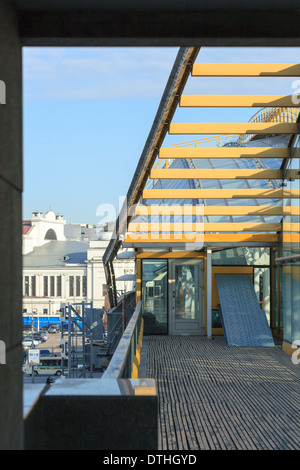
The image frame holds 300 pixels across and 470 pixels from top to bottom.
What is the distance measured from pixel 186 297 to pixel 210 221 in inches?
93.5

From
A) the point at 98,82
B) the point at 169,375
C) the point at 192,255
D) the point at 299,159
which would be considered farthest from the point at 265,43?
the point at 192,255

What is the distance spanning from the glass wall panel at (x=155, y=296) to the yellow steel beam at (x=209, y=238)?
139 cm

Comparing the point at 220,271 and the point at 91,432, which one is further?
the point at 220,271

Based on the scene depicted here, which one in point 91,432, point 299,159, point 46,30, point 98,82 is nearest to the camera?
point 46,30

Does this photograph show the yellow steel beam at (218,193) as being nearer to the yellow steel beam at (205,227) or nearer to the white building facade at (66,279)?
the yellow steel beam at (205,227)

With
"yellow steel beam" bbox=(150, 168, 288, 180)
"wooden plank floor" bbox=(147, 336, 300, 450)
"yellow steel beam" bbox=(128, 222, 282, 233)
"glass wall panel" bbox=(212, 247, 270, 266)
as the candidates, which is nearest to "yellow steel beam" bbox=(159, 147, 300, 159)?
"yellow steel beam" bbox=(150, 168, 288, 180)

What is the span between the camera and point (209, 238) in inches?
679

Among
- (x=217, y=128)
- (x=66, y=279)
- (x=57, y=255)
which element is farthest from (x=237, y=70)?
(x=57, y=255)

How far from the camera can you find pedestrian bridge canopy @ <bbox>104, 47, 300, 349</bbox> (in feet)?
38.7

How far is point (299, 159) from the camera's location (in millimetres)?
13688

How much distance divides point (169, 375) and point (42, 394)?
26.1 ft
